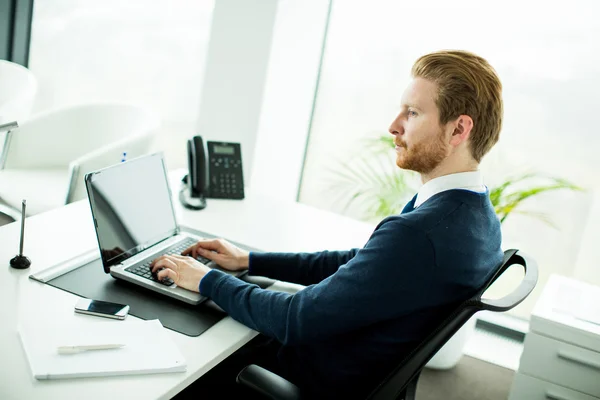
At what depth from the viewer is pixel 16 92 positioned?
326 centimetres

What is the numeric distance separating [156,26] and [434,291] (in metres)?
3.50

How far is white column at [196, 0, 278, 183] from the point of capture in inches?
129

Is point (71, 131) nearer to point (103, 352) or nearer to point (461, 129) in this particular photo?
point (103, 352)

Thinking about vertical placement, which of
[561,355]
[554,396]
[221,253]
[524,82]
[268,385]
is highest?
[524,82]

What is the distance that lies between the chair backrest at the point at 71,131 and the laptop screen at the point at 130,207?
118cm

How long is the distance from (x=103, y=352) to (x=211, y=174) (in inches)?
48.2

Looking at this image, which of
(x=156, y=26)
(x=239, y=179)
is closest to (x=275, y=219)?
(x=239, y=179)

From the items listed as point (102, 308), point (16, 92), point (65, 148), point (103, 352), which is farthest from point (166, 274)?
point (16, 92)

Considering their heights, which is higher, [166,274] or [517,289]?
[517,289]

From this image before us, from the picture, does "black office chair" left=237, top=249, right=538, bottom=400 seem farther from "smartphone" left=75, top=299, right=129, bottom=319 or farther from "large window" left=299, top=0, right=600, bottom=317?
"large window" left=299, top=0, right=600, bottom=317

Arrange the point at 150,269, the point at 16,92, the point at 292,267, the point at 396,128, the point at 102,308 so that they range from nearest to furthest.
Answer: the point at 102,308 < the point at 396,128 < the point at 150,269 < the point at 292,267 < the point at 16,92

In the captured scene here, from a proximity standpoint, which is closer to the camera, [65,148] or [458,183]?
[458,183]

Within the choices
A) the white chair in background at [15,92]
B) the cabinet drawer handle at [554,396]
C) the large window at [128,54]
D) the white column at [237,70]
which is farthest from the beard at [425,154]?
the large window at [128,54]

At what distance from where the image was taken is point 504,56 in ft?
10.1
